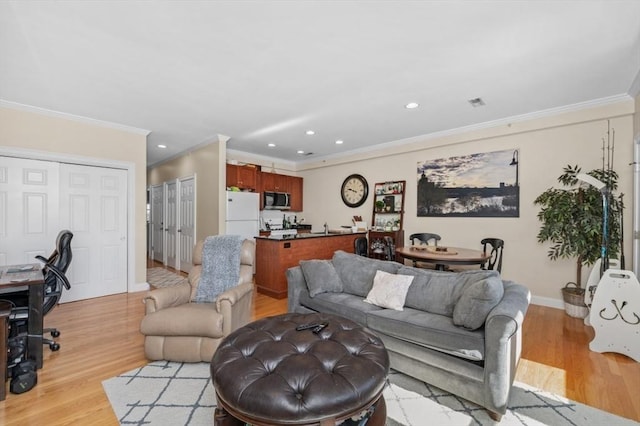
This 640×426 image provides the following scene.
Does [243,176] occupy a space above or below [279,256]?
above

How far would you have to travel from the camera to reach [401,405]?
192cm

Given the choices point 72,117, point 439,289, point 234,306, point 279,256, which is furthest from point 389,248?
point 72,117

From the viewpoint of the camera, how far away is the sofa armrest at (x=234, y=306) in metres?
2.40

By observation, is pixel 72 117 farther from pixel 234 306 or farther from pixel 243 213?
pixel 234 306

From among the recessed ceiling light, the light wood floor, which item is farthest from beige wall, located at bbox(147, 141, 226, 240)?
the recessed ceiling light

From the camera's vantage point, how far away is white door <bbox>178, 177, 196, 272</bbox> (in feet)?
19.4

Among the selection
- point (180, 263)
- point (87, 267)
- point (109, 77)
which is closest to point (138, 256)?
point (87, 267)

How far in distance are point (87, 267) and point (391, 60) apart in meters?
4.99

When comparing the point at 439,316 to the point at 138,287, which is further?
the point at 138,287

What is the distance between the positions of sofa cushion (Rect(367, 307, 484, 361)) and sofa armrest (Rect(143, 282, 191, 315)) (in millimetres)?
1787

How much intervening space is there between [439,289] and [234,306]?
1782 mm

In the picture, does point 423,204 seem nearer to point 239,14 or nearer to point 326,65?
point 326,65

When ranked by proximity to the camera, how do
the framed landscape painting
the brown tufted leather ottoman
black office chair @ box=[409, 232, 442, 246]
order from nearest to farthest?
the brown tufted leather ottoman < the framed landscape painting < black office chair @ box=[409, 232, 442, 246]

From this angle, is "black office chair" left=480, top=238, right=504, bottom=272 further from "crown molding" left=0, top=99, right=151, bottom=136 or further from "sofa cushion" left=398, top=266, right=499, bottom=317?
"crown molding" left=0, top=99, right=151, bottom=136
